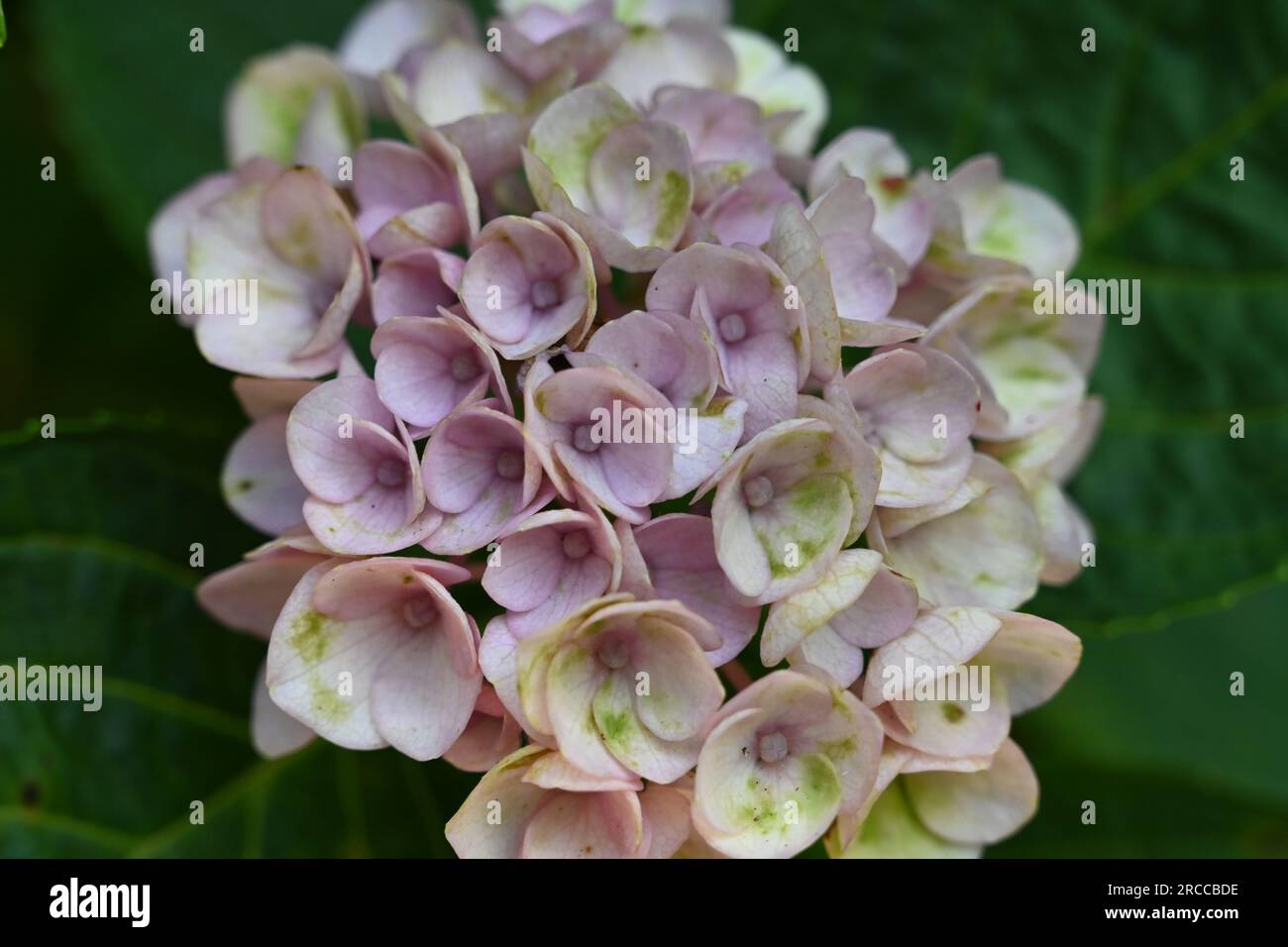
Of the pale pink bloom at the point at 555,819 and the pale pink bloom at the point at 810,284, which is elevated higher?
the pale pink bloom at the point at 810,284

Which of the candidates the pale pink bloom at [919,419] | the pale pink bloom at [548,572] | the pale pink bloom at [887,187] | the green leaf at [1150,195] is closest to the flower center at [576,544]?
the pale pink bloom at [548,572]

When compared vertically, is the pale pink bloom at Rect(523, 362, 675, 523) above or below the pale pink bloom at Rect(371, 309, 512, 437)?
below

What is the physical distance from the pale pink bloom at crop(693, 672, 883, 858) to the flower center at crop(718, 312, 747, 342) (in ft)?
0.71

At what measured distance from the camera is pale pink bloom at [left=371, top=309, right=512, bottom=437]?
0.84 m

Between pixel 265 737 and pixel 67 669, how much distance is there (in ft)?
0.76

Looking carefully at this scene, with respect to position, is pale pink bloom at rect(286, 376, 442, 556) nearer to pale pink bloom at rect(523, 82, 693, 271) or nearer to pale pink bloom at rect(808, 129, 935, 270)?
pale pink bloom at rect(523, 82, 693, 271)

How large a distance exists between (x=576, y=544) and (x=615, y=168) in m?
0.28

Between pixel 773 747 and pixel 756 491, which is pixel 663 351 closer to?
pixel 756 491

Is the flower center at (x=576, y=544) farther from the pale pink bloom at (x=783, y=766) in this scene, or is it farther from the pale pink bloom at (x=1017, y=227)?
the pale pink bloom at (x=1017, y=227)

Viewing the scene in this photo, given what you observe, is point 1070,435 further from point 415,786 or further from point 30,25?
point 30,25

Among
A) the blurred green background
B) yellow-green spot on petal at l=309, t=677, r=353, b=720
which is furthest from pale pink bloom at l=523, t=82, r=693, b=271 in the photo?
the blurred green background

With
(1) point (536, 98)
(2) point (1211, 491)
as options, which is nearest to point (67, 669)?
(1) point (536, 98)

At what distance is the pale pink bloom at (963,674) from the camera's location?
82 centimetres

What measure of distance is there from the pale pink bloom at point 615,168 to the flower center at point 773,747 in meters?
0.31
